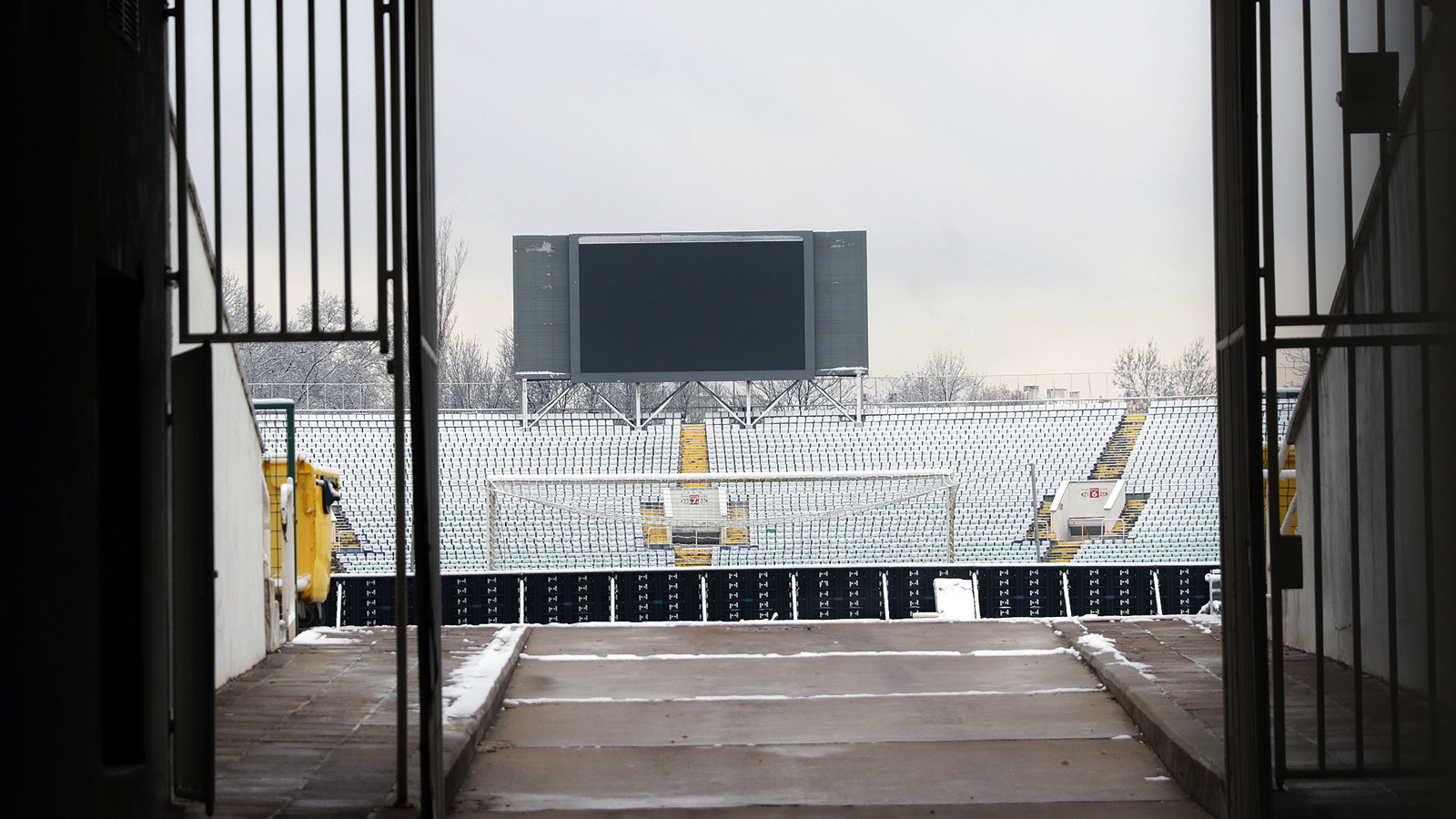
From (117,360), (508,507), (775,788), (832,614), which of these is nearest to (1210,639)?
(775,788)

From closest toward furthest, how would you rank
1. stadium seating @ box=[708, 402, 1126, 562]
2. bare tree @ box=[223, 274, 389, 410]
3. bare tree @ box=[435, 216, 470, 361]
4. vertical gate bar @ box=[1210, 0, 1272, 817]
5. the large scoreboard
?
vertical gate bar @ box=[1210, 0, 1272, 817]
stadium seating @ box=[708, 402, 1126, 562]
the large scoreboard
bare tree @ box=[435, 216, 470, 361]
bare tree @ box=[223, 274, 389, 410]

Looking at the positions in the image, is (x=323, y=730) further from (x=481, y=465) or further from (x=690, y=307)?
(x=481, y=465)

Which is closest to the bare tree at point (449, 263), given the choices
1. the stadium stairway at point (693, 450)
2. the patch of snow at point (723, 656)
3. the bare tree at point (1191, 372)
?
the stadium stairway at point (693, 450)

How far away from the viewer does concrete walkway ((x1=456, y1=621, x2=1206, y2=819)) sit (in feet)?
13.4

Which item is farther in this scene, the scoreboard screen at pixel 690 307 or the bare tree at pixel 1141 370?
the bare tree at pixel 1141 370

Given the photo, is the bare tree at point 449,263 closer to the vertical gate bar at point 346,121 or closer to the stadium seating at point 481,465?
the stadium seating at point 481,465

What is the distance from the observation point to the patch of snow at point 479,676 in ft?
16.4

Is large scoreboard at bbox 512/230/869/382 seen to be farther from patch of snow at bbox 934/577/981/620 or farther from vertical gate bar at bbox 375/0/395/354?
vertical gate bar at bbox 375/0/395/354

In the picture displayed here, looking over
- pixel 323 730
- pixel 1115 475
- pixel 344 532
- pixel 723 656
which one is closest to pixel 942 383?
pixel 1115 475

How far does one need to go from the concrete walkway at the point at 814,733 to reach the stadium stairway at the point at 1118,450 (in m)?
17.3

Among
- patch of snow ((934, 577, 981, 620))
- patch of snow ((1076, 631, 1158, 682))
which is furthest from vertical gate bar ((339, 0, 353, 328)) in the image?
patch of snow ((934, 577, 981, 620))

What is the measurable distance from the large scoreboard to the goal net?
2.56 metres

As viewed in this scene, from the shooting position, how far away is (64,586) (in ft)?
8.21

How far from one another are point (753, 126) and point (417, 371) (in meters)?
35.6
